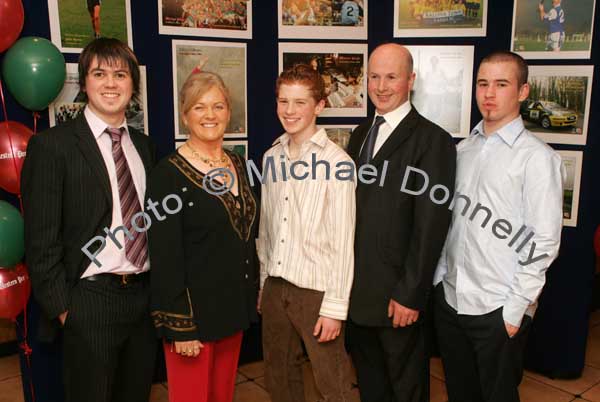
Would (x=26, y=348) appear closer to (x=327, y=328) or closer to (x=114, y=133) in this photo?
(x=114, y=133)

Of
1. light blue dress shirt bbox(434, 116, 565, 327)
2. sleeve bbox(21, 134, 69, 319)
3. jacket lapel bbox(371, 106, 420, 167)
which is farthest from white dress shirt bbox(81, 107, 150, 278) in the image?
light blue dress shirt bbox(434, 116, 565, 327)

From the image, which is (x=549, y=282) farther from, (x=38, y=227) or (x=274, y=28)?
(x=38, y=227)

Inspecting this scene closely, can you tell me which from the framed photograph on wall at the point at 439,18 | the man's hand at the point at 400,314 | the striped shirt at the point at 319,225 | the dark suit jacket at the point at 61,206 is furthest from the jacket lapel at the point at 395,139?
the framed photograph on wall at the point at 439,18

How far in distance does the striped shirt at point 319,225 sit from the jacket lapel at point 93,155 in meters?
0.62

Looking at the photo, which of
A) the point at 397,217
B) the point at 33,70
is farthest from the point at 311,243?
the point at 33,70

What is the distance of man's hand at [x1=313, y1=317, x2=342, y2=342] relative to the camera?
6.21 ft

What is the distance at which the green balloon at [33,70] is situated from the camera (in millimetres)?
2057

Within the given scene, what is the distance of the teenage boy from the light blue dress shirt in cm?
45

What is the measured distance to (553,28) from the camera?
112 inches

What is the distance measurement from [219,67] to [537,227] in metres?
1.77

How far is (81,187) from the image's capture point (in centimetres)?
179

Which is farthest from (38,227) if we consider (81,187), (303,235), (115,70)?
(303,235)

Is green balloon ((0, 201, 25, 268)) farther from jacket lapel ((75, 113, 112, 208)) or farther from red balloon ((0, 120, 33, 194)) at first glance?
jacket lapel ((75, 113, 112, 208))

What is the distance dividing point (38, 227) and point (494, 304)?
5.29 ft
